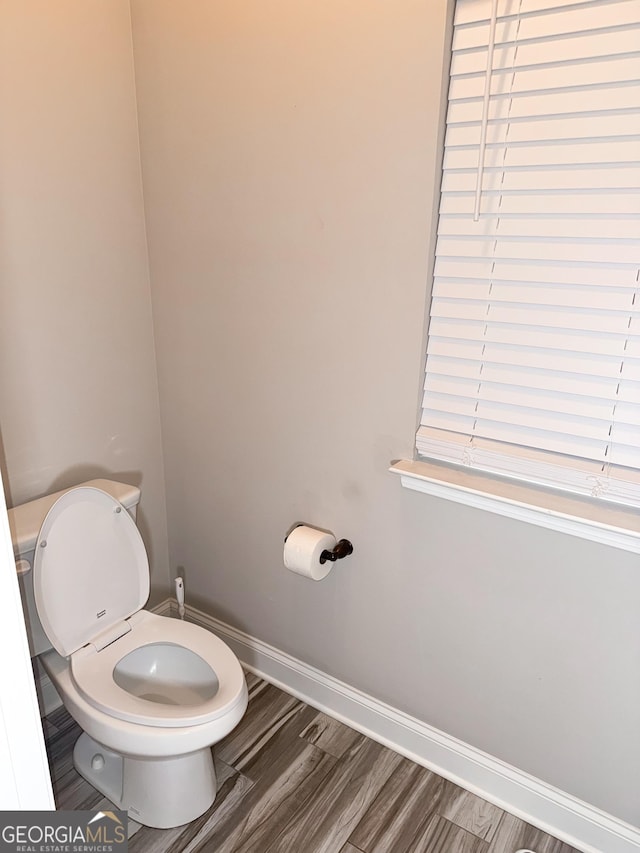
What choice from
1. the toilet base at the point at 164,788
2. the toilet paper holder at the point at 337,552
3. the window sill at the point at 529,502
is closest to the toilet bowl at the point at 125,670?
the toilet base at the point at 164,788

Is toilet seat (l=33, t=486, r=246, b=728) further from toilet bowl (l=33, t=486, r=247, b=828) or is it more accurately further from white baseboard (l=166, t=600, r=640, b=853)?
white baseboard (l=166, t=600, r=640, b=853)

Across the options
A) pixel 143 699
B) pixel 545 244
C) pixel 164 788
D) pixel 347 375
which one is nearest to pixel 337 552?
pixel 347 375

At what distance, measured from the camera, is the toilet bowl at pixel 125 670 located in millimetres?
1500

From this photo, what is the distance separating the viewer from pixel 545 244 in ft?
4.42

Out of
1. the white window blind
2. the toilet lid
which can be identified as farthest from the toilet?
the white window blind

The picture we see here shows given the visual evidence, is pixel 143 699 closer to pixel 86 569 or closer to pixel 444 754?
pixel 86 569

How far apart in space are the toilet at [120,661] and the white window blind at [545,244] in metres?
0.95

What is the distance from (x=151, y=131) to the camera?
188 cm

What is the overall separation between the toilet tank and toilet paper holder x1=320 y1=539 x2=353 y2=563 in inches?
24.5

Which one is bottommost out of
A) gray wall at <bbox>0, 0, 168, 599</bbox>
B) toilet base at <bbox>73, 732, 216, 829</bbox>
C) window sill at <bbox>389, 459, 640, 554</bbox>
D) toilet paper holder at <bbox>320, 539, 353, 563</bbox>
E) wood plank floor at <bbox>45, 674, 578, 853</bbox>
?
wood plank floor at <bbox>45, 674, 578, 853</bbox>

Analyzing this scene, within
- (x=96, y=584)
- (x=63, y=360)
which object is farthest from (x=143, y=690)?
(x=63, y=360)

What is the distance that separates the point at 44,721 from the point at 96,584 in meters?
0.61

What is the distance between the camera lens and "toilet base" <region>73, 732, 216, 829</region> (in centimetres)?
164

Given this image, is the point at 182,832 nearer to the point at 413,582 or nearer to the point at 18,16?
the point at 413,582
